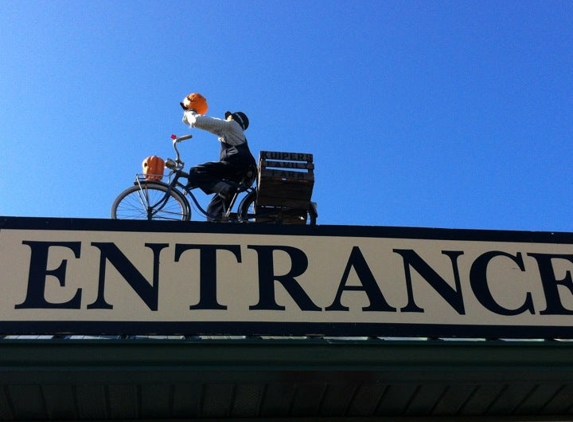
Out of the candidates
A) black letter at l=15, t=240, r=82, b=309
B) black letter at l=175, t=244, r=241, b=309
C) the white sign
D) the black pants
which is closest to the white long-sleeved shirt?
the black pants

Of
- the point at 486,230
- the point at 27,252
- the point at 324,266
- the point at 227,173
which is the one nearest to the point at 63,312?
the point at 27,252

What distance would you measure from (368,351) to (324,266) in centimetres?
66

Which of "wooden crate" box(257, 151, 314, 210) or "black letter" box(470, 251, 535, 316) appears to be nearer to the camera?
"black letter" box(470, 251, 535, 316)

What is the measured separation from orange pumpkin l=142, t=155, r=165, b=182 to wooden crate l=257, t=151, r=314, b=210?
130cm

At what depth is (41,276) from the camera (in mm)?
4770

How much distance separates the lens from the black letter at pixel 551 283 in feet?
16.9

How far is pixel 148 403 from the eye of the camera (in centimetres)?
A: 448

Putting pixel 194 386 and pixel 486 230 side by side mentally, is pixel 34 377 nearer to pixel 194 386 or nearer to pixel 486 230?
pixel 194 386

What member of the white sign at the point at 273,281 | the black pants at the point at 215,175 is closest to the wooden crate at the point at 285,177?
the black pants at the point at 215,175

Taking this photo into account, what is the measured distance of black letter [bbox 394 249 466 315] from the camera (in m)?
5.00

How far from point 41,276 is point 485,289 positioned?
262 centimetres

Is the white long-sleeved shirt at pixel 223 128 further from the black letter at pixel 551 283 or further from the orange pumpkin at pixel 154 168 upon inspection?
the black letter at pixel 551 283

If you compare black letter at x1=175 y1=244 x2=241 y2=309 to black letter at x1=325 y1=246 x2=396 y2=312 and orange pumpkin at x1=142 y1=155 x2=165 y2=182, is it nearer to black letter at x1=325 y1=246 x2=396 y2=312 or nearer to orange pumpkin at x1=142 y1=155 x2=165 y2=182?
black letter at x1=325 y1=246 x2=396 y2=312

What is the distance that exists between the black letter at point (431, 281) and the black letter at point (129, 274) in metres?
1.45
